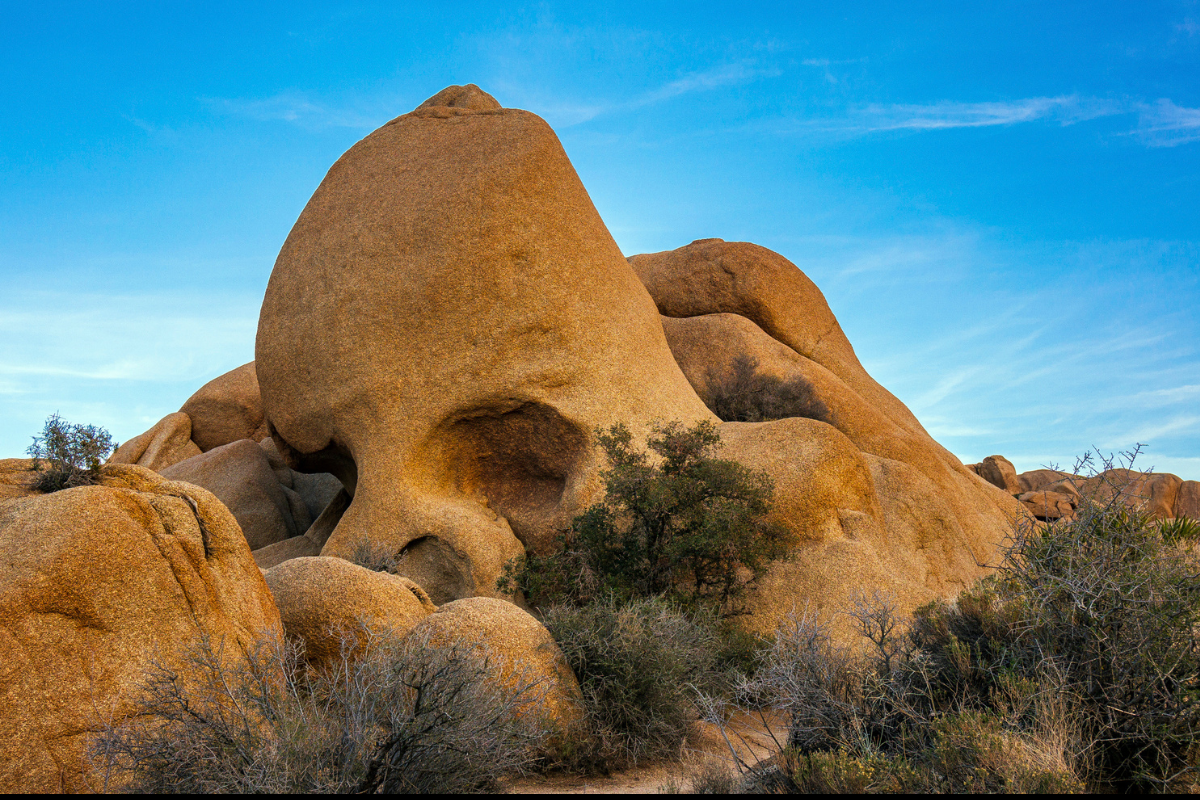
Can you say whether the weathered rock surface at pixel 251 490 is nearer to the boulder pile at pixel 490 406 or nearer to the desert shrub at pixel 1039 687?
the boulder pile at pixel 490 406

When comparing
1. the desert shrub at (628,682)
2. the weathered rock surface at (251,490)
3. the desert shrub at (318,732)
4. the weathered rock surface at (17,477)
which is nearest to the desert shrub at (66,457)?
the weathered rock surface at (17,477)

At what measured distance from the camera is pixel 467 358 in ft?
46.5

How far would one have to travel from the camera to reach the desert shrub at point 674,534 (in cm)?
1127

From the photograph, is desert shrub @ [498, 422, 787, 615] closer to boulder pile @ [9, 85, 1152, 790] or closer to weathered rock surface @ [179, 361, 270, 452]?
boulder pile @ [9, 85, 1152, 790]

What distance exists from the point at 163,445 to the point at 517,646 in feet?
71.0

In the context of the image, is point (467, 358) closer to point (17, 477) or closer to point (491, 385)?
point (491, 385)

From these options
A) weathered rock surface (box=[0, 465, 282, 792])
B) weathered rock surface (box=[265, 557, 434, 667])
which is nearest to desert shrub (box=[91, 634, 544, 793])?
weathered rock surface (box=[0, 465, 282, 792])

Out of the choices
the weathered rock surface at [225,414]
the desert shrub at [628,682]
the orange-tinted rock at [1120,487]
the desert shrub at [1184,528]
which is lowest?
the desert shrub at [628,682]

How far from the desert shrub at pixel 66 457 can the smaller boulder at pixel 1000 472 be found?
29.8m

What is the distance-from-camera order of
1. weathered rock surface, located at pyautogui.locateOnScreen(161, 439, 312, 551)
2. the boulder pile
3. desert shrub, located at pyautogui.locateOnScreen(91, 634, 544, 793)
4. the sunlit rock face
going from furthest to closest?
weathered rock surface, located at pyautogui.locateOnScreen(161, 439, 312, 551) < the sunlit rock face < the boulder pile < desert shrub, located at pyautogui.locateOnScreen(91, 634, 544, 793)

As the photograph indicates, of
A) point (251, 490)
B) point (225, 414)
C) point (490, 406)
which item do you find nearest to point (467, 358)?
point (490, 406)

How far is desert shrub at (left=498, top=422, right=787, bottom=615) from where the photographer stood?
37.0 ft

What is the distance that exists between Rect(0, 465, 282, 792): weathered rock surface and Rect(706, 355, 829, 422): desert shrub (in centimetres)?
1316

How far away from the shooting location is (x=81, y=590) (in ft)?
18.1
